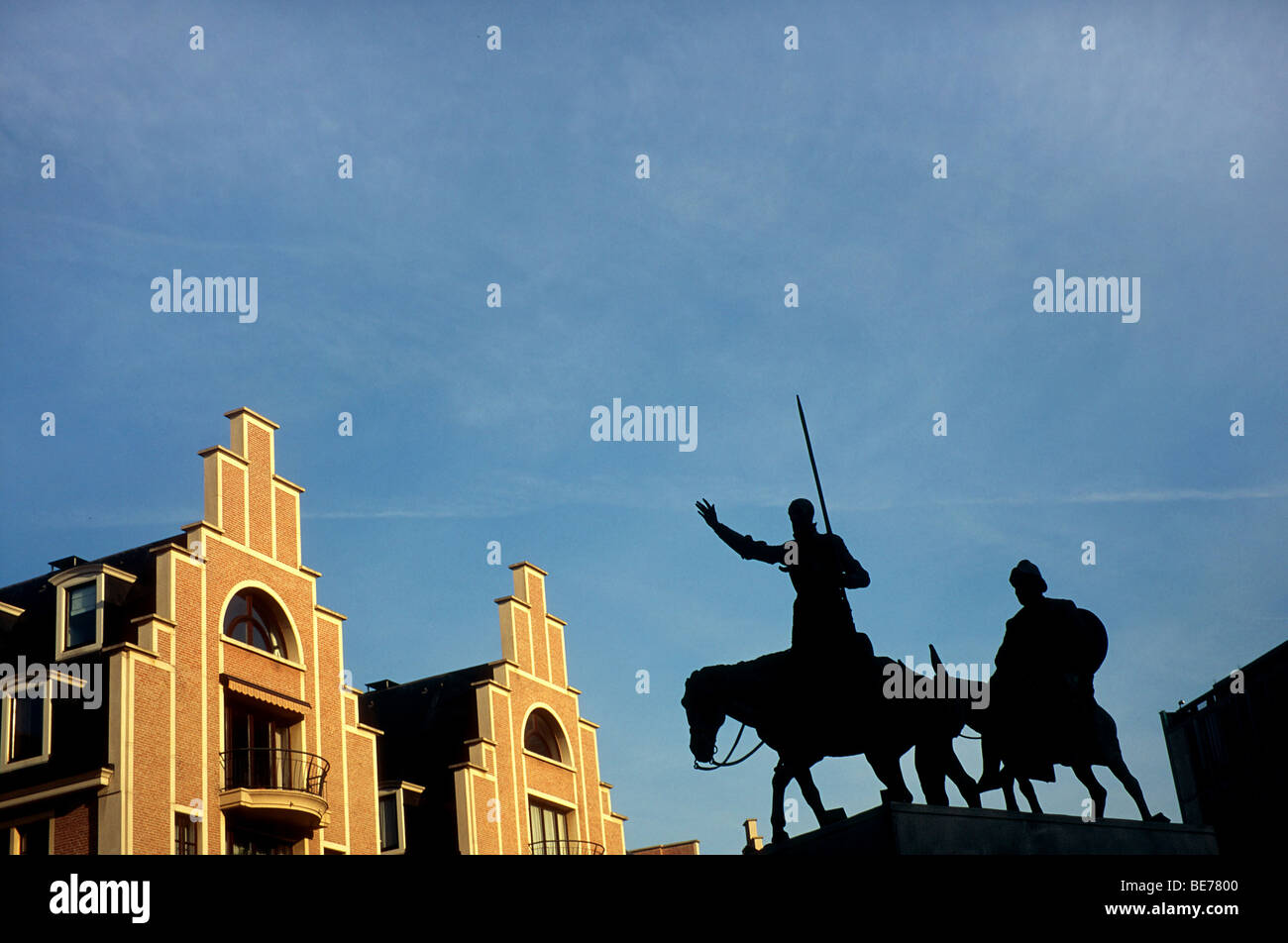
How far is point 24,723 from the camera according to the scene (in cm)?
2873

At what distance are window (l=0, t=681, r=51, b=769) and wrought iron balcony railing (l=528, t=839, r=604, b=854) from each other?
561 inches

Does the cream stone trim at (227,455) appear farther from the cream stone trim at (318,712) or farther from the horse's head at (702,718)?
the horse's head at (702,718)

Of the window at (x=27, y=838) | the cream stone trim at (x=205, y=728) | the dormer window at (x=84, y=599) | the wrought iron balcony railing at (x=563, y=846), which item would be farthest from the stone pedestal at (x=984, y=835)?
the wrought iron balcony railing at (x=563, y=846)

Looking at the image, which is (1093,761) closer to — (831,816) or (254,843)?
(831,816)

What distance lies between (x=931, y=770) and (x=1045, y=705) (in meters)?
1.41

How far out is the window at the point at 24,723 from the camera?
92.9 feet

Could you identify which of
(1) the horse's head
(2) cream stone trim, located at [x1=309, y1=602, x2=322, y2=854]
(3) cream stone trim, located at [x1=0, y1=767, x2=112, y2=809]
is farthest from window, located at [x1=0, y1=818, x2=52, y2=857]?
(1) the horse's head

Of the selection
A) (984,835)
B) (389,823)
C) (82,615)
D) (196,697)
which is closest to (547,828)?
(389,823)

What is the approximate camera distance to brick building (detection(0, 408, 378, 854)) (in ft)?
89.1
